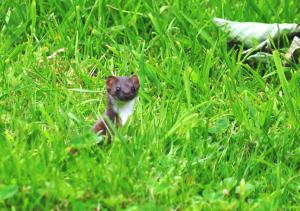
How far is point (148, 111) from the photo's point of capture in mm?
5984

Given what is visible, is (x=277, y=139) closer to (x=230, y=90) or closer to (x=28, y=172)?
(x=230, y=90)

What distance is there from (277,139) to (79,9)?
6.90 ft

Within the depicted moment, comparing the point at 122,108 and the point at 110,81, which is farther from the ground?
the point at 110,81

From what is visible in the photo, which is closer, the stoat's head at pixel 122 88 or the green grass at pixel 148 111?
the green grass at pixel 148 111

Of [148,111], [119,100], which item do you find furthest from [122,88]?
[148,111]

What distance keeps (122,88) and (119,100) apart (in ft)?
0.24

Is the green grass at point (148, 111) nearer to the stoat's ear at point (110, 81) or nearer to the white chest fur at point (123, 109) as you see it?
the white chest fur at point (123, 109)

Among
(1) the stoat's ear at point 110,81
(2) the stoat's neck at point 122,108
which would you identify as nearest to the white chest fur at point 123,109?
(2) the stoat's neck at point 122,108

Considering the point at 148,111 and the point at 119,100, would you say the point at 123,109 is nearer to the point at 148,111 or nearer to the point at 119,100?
the point at 119,100

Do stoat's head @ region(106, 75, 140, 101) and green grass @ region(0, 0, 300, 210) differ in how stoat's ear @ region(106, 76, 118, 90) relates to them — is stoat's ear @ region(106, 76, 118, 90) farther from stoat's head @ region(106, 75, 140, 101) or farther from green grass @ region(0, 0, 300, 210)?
green grass @ region(0, 0, 300, 210)

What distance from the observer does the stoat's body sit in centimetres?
549

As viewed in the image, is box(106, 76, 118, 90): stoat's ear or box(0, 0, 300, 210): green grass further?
box(106, 76, 118, 90): stoat's ear

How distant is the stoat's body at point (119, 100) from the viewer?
5492 millimetres

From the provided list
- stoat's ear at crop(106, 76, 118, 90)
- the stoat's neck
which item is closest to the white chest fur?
the stoat's neck
